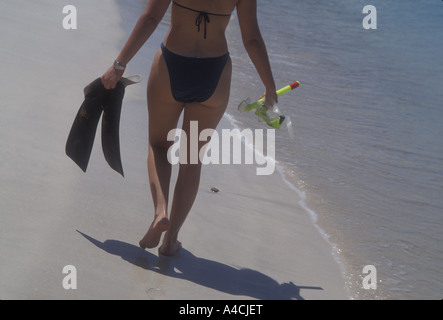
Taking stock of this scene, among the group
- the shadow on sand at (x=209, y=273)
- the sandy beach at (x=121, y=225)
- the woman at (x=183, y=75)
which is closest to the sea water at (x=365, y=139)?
the sandy beach at (x=121, y=225)

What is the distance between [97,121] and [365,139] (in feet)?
9.99

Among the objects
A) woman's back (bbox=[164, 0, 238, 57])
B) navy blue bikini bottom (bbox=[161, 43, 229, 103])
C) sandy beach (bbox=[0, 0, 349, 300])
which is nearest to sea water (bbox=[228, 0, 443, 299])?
sandy beach (bbox=[0, 0, 349, 300])

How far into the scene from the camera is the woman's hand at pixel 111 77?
3145 millimetres

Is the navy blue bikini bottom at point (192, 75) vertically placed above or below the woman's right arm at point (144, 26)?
below

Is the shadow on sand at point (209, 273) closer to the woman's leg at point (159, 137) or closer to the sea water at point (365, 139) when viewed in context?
the woman's leg at point (159, 137)

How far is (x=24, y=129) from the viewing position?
4.07 metres

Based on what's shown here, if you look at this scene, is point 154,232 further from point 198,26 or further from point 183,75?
point 198,26

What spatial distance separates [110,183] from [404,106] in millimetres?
4178

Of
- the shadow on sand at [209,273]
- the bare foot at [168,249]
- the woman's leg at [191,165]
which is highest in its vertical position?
the woman's leg at [191,165]

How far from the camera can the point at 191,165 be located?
328cm

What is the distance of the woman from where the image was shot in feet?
10.1

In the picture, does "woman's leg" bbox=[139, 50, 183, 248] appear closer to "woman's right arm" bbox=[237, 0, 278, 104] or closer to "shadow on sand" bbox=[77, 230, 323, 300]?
"shadow on sand" bbox=[77, 230, 323, 300]

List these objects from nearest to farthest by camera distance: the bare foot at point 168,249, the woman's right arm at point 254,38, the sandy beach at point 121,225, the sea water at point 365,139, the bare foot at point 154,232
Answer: the sandy beach at point 121,225
the bare foot at point 154,232
the woman's right arm at point 254,38
the bare foot at point 168,249
the sea water at point 365,139

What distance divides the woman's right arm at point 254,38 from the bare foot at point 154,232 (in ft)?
2.65
